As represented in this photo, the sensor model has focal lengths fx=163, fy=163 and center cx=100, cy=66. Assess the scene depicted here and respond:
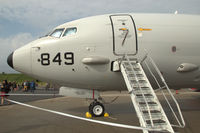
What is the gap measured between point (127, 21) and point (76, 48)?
112 inches

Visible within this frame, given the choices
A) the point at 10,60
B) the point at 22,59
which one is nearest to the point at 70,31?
→ the point at 22,59

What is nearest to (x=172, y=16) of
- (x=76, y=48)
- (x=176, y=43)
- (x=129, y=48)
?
(x=176, y=43)

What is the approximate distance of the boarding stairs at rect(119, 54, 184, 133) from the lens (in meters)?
5.00

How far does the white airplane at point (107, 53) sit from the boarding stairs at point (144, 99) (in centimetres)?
72

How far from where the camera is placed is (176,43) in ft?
25.3

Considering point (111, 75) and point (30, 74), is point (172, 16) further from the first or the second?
point (30, 74)

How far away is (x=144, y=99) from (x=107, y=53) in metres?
2.98

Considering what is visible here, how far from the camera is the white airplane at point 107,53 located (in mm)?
7477

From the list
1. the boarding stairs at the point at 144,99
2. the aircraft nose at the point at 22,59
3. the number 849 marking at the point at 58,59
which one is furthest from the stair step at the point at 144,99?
the aircraft nose at the point at 22,59

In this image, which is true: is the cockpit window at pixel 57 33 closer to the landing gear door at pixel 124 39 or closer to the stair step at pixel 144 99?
the landing gear door at pixel 124 39

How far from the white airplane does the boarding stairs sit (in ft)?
2.38

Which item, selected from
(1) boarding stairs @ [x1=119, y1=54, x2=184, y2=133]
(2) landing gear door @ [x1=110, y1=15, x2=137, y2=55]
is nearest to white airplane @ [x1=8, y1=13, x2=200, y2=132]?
(2) landing gear door @ [x1=110, y1=15, x2=137, y2=55]

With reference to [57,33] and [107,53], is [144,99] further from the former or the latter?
[57,33]

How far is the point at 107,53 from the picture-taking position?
296 inches
